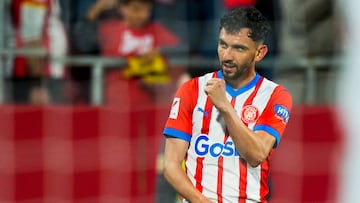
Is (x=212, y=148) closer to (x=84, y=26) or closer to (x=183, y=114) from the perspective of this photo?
(x=183, y=114)

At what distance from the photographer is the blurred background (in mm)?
7188

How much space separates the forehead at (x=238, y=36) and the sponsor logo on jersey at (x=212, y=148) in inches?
13.9

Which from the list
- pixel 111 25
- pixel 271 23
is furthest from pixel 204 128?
pixel 111 25

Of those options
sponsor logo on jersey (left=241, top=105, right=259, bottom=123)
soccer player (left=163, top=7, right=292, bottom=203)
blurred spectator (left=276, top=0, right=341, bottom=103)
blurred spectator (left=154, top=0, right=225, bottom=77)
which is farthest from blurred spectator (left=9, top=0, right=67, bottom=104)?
sponsor logo on jersey (left=241, top=105, right=259, bottom=123)

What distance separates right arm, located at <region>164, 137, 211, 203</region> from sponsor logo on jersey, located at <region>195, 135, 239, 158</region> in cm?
6

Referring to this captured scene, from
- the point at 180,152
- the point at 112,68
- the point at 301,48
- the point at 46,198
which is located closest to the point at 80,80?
the point at 112,68

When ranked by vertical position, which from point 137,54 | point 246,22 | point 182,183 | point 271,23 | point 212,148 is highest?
point 246,22

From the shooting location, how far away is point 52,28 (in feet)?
24.2

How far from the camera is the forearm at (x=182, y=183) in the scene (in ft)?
13.6

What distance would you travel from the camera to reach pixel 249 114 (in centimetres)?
420

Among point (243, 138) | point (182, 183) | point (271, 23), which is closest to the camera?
point (243, 138)

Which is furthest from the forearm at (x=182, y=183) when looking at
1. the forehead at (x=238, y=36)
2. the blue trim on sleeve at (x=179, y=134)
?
the forehead at (x=238, y=36)

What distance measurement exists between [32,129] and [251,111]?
11.2 feet

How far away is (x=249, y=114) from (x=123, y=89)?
10.3 ft
